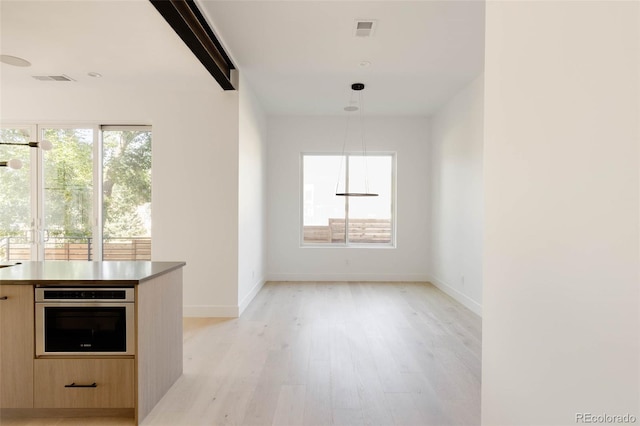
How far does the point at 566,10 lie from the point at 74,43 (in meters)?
3.98

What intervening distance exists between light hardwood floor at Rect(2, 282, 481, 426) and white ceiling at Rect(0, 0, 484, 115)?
290 cm

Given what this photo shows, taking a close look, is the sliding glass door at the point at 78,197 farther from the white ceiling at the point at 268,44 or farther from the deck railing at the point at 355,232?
the deck railing at the point at 355,232

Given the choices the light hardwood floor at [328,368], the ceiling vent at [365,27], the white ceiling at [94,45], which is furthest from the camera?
the ceiling vent at [365,27]

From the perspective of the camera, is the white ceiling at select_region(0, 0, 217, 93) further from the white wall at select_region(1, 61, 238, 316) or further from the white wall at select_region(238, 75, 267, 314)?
the white wall at select_region(238, 75, 267, 314)

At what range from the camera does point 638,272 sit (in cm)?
77

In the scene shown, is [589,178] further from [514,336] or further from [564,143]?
[514,336]

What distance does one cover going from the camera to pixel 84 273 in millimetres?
2236

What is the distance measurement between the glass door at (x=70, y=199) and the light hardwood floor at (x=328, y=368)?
191 cm

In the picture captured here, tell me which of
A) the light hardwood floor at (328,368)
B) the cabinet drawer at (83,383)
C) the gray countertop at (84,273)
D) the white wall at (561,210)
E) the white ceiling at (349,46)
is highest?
the white ceiling at (349,46)

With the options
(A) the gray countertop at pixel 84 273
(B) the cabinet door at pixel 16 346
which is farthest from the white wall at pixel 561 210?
(B) the cabinet door at pixel 16 346

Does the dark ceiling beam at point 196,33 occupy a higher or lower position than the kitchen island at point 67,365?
higher

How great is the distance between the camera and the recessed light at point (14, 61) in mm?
3645

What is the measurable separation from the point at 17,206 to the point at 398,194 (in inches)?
231

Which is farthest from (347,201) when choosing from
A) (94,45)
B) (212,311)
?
(94,45)
